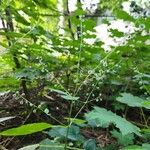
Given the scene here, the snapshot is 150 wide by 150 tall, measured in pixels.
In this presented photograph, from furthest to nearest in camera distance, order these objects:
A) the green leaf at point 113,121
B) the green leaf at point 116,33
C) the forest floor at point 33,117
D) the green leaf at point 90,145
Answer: the green leaf at point 116,33
the forest floor at point 33,117
the green leaf at point 90,145
the green leaf at point 113,121

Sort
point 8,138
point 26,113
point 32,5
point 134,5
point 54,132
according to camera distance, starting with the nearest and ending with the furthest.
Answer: point 54,132
point 8,138
point 26,113
point 32,5
point 134,5

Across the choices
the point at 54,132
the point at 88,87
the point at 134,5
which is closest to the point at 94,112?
the point at 54,132

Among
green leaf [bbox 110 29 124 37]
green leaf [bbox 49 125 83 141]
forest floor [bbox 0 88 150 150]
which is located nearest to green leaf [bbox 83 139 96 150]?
green leaf [bbox 49 125 83 141]

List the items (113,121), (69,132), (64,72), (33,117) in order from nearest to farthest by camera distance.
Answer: (113,121)
(69,132)
(33,117)
(64,72)

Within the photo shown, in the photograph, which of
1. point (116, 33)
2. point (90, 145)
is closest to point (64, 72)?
point (116, 33)

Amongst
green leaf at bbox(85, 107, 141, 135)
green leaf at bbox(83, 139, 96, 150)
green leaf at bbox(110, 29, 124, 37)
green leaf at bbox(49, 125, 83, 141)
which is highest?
green leaf at bbox(110, 29, 124, 37)

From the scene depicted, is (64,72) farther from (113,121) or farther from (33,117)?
(113,121)

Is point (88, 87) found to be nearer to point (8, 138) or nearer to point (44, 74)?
point (44, 74)

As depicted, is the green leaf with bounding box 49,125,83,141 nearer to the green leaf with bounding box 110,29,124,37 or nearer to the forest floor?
the forest floor

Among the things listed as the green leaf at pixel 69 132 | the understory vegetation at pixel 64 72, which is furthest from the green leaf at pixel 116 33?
the green leaf at pixel 69 132

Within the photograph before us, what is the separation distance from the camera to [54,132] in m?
1.21

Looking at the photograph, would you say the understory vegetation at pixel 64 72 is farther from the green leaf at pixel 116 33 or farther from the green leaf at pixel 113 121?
the green leaf at pixel 113 121

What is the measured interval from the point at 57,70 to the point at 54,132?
2.07ft

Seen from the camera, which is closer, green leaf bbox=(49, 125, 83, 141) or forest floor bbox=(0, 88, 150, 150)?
green leaf bbox=(49, 125, 83, 141)
